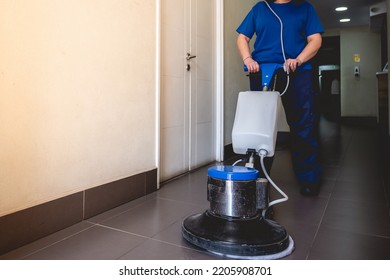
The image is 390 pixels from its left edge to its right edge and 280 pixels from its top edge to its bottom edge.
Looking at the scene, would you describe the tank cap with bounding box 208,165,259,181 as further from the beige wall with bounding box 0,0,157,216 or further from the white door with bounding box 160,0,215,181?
the white door with bounding box 160,0,215,181

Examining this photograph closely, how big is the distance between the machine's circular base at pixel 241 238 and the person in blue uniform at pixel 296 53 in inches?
31.0

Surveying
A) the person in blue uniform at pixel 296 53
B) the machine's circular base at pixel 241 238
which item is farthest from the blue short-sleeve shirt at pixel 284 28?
the machine's circular base at pixel 241 238

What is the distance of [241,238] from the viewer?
1.04 m

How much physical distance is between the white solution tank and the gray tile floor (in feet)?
1.36

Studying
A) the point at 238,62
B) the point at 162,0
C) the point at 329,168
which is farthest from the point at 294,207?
the point at 238,62

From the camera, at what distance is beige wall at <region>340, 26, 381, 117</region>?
770 centimetres

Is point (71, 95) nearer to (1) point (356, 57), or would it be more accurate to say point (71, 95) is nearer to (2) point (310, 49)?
(2) point (310, 49)

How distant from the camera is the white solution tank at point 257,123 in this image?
4.09 feet

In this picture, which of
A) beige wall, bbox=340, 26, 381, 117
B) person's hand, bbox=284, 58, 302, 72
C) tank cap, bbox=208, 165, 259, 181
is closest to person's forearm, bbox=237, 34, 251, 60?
person's hand, bbox=284, 58, 302, 72

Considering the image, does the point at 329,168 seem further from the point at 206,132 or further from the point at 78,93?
the point at 78,93

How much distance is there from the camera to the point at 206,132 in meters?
2.80

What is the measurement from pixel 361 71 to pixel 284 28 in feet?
24.1

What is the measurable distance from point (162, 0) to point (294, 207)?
1633mm

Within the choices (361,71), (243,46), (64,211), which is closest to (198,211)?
(64,211)
